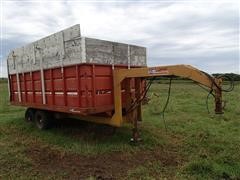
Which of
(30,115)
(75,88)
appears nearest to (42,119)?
(30,115)

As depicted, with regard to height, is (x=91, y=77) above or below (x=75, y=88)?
above

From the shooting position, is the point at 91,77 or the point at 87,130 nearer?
the point at 91,77

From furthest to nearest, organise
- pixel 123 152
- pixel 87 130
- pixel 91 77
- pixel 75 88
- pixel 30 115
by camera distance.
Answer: pixel 30 115 < pixel 87 130 < pixel 75 88 < pixel 91 77 < pixel 123 152

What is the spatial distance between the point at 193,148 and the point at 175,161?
0.98 m

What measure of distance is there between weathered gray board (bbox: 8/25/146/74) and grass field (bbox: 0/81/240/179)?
6.73 ft

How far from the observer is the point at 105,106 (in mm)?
6773

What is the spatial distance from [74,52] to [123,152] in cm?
264

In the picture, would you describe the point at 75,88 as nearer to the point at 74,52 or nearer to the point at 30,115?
the point at 74,52

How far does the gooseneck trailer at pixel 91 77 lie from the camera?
6340 millimetres

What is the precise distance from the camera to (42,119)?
28.9 ft

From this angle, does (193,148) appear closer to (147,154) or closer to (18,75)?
(147,154)

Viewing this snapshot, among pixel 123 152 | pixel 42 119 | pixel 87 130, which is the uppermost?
pixel 42 119

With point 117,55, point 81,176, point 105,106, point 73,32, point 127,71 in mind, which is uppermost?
point 73,32

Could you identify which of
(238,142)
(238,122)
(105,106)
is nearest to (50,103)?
(105,106)
